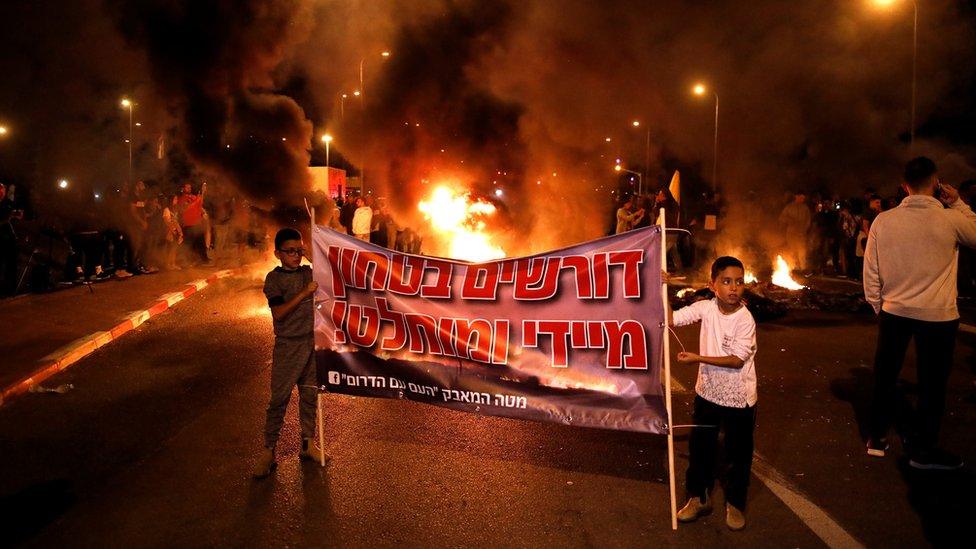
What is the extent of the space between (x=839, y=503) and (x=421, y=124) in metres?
18.8

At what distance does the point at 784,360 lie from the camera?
6.81 m

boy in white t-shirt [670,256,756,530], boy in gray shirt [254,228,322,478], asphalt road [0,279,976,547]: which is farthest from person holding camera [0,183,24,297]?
boy in white t-shirt [670,256,756,530]

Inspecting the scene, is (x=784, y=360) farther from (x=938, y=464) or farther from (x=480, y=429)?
(x=480, y=429)

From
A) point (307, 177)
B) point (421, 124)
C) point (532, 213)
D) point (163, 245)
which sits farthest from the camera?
point (307, 177)

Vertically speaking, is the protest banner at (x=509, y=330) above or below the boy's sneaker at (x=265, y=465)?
above

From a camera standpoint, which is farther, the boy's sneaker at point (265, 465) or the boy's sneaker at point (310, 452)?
the boy's sneaker at point (310, 452)

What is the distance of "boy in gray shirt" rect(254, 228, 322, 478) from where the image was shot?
4039 millimetres

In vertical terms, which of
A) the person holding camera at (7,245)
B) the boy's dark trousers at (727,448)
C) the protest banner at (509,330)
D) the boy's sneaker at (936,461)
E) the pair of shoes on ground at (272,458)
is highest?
the person holding camera at (7,245)

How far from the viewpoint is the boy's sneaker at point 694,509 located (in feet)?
11.1

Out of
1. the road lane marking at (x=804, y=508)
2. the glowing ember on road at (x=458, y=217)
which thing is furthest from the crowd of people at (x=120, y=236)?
the road lane marking at (x=804, y=508)

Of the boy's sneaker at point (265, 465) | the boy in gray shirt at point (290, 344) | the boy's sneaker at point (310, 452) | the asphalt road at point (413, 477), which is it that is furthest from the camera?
the boy's sneaker at point (310, 452)

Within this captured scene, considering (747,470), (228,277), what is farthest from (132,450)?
(228,277)

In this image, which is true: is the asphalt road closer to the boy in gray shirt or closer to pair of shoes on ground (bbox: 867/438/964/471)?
pair of shoes on ground (bbox: 867/438/964/471)

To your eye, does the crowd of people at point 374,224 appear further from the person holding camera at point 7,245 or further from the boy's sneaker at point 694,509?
the boy's sneaker at point 694,509
